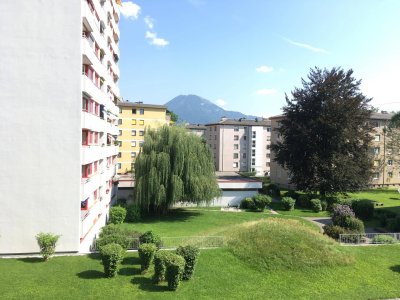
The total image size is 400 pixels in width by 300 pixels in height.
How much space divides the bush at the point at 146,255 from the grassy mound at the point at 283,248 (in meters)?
5.32

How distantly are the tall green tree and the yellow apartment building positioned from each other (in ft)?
85.6

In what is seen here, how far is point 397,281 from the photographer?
17.0 metres

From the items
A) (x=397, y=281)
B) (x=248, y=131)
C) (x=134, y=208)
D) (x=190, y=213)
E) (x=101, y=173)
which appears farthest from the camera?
(x=248, y=131)

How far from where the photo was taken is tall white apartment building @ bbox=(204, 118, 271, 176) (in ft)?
268

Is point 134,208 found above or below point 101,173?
below

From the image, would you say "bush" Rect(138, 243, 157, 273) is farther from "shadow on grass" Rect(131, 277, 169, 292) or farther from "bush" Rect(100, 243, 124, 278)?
"bush" Rect(100, 243, 124, 278)

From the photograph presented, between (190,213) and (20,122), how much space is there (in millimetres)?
22204

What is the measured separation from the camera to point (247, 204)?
40531 millimetres

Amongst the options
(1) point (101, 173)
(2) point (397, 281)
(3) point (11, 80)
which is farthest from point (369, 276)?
(3) point (11, 80)

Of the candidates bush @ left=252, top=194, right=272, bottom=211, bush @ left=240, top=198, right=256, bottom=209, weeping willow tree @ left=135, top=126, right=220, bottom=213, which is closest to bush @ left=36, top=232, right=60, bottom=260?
weeping willow tree @ left=135, top=126, right=220, bottom=213

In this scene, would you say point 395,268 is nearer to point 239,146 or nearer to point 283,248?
point 283,248

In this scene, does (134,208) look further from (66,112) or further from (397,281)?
(397,281)

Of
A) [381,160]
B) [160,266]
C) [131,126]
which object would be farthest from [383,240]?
[131,126]

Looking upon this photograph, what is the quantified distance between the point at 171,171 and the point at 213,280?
1738cm
